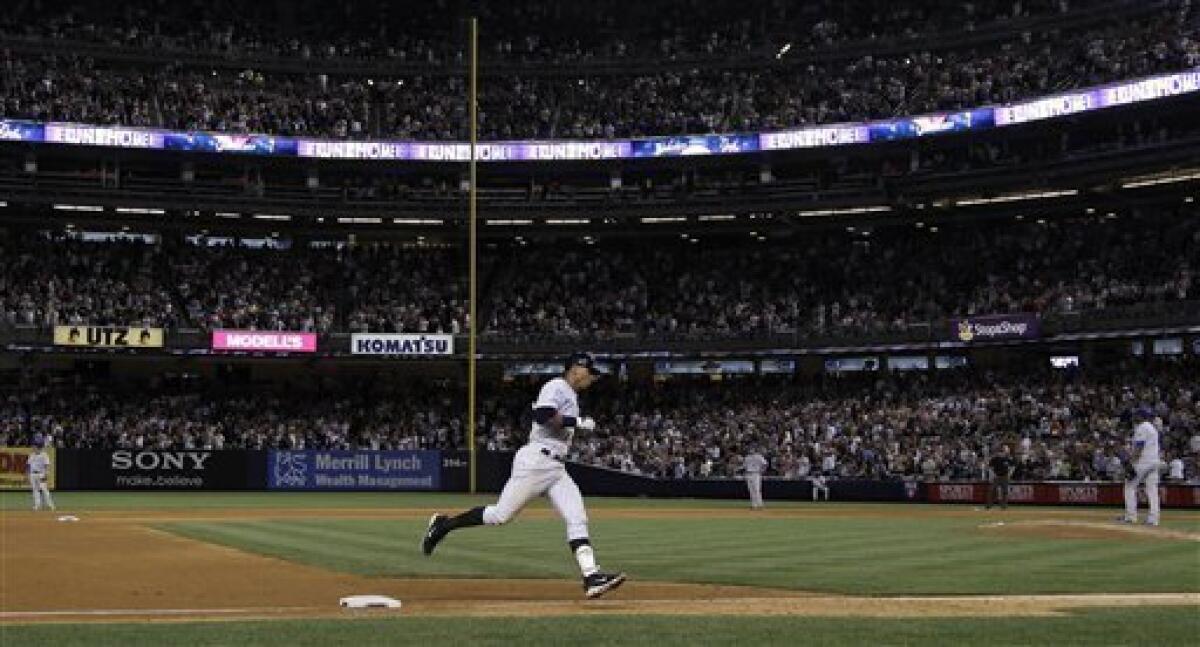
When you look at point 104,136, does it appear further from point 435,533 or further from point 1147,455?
point 435,533

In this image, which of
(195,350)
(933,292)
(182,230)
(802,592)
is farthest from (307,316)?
(802,592)

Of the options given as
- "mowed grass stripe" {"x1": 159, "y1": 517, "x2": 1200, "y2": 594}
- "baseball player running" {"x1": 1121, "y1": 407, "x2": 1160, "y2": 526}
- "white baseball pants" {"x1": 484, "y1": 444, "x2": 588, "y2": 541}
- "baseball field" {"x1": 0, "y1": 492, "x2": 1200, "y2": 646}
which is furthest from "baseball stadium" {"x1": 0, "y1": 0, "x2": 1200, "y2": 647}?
"white baseball pants" {"x1": 484, "y1": 444, "x2": 588, "y2": 541}

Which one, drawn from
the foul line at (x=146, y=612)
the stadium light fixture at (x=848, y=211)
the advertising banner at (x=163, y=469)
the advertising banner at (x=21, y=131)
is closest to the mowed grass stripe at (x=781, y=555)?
the foul line at (x=146, y=612)

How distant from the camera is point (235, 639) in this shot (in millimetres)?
8742

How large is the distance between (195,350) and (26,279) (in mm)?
7686

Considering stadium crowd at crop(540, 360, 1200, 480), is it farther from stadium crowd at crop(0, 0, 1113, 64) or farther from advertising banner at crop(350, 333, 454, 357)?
stadium crowd at crop(0, 0, 1113, 64)

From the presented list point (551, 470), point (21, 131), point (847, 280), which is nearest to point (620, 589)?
point (551, 470)

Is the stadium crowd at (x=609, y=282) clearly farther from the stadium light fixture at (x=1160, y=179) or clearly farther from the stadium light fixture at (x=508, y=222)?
the stadium light fixture at (x=508, y=222)

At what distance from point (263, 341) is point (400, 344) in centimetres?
556

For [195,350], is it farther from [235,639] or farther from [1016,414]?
[235,639]

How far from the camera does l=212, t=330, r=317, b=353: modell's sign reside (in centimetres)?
5225

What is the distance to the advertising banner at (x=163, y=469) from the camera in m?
47.4

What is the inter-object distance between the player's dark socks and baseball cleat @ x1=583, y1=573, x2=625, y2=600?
1534mm

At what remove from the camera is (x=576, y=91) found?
61.6 m
